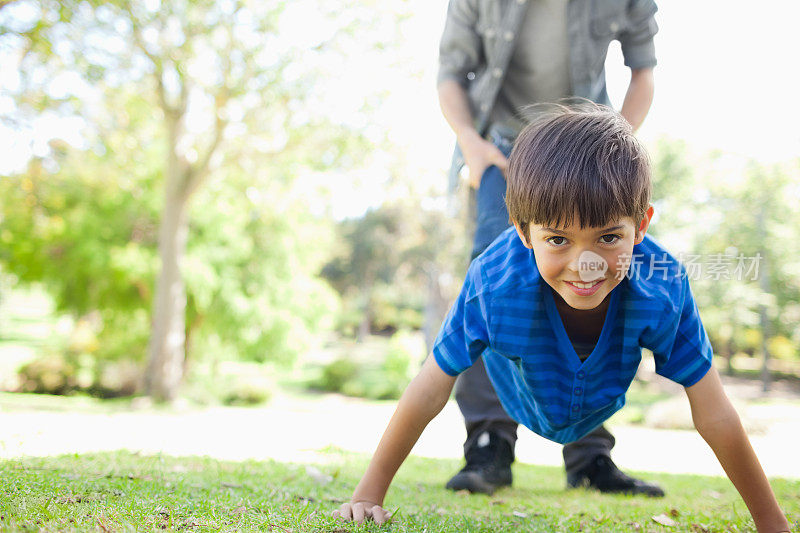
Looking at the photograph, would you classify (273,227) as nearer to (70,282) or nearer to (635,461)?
(70,282)

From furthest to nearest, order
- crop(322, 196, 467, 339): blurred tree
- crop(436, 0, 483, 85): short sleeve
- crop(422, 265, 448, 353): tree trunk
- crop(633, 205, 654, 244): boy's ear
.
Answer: crop(322, 196, 467, 339): blurred tree, crop(422, 265, 448, 353): tree trunk, crop(436, 0, 483, 85): short sleeve, crop(633, 205, 654, 244): boy's ear

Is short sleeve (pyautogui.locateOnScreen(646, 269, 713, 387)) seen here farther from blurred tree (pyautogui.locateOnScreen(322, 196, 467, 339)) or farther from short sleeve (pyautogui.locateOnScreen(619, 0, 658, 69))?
blurred tree (pyautogui.locateOnScreen(322, 196, 467, 339))

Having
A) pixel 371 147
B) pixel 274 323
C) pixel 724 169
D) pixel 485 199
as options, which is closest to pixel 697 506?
pixel 485 199

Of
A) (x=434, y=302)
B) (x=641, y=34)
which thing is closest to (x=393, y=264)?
(x=434, y=302)

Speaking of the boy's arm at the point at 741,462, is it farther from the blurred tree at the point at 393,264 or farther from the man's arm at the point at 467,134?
the blurred tree at the point at 393,264

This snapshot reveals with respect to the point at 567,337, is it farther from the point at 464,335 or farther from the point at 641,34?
the point at 641,34

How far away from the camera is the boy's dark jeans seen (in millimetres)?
2475

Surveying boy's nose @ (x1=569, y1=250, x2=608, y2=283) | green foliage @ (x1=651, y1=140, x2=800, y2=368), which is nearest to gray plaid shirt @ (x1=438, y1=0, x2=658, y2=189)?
boy's nose @ (x1=569, y1=250, x2=608, y2=283)

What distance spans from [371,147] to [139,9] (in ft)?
13.7

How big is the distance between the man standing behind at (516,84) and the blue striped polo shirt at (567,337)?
80 cm

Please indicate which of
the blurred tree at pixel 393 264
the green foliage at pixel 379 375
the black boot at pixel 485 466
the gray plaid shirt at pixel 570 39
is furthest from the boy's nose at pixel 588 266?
the blurred tree at pixel 393 264

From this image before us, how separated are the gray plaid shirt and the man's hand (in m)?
0.30

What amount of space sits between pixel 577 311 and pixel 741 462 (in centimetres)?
57

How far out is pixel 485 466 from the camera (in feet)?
8.48
